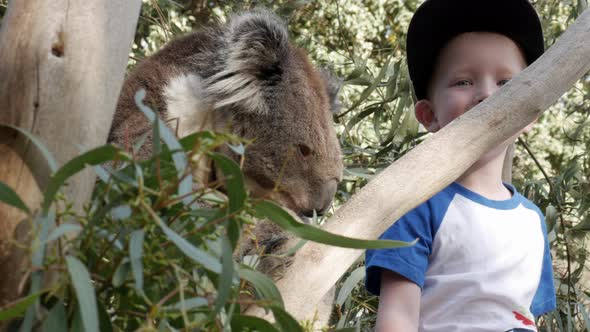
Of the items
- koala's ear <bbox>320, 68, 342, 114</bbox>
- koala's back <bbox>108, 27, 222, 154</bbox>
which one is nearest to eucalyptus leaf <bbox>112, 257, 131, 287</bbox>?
koala's back <bbox>108, 27, 222, 154</bbox>

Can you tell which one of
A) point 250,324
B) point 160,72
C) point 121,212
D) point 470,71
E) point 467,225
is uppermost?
point 160,72

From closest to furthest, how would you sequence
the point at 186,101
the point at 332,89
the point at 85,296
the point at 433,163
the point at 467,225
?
the point at 85,296 → the point at 433,163 → the point at 467,225 → the point at 186,101 → the point at 332,89

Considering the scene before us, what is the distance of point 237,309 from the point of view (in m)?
0.82

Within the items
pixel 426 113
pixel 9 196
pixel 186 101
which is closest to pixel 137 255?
pixel 9 196

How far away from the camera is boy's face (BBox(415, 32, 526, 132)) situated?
1563 millimetres

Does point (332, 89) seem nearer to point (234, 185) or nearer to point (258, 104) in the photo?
point (258, 104)

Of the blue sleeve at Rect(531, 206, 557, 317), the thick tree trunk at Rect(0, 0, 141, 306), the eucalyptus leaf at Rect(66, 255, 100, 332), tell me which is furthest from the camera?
the blue sleeve at Rect(531, 206, 557, 317)

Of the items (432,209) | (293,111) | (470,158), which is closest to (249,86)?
(293,111)

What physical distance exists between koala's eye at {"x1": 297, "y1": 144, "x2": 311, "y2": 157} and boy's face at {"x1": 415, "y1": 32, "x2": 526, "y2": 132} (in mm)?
603

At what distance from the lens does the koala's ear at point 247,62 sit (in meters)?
2.25

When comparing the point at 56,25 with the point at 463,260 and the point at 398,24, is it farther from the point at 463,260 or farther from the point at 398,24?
the point at 398,24

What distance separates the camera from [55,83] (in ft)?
2.90

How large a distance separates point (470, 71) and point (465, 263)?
417 mm

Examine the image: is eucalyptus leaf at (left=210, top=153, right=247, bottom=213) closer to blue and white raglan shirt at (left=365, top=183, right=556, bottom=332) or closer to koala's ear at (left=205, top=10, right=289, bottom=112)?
blue and white raglan shirt at (left=365, top=183, right=556, bottom=332)
